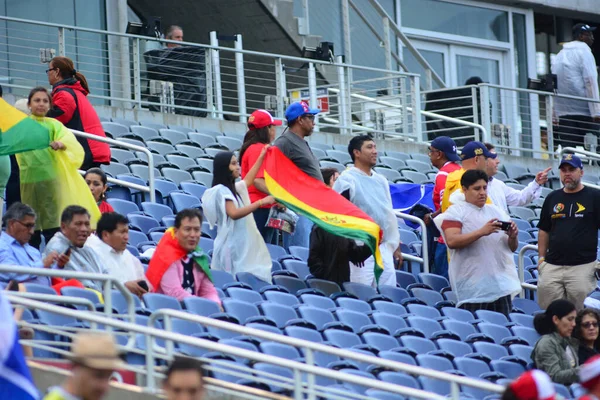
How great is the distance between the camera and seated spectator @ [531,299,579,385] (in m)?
10.2

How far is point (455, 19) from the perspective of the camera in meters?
24.8

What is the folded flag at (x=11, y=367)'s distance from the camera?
5922 mm

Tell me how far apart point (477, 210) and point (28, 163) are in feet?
11.3

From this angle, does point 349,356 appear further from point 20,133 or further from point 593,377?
point 20,133

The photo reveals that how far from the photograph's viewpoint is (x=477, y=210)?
11.9m

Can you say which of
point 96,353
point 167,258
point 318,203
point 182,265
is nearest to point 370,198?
point 318,203

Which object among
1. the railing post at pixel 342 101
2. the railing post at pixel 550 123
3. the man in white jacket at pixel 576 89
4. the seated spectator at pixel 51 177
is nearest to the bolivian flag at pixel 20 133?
the seated spectator at pixel 51 177

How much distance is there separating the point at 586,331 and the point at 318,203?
7.74ft

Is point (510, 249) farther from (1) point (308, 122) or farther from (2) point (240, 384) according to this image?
(2) point (240, 384)

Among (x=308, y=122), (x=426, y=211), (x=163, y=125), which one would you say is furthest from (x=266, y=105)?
(x=308, y=122)

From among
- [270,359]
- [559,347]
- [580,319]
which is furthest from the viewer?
[580,319]

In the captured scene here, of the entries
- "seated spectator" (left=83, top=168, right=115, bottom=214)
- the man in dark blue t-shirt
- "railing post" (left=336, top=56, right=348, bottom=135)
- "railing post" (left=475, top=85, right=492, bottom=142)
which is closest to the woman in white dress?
"seated spectator" (left=83, top=168, right=115, bottom=214)

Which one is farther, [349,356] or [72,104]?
[72,104]

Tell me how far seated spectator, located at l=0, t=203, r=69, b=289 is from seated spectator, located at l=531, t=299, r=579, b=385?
333 centimetres
